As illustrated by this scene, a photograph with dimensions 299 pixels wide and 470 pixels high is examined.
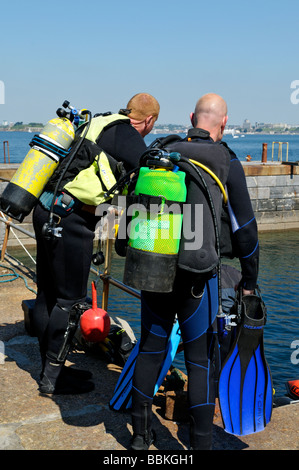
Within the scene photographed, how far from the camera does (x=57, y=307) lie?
3588mm

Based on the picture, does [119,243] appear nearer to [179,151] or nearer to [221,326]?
[179,151]

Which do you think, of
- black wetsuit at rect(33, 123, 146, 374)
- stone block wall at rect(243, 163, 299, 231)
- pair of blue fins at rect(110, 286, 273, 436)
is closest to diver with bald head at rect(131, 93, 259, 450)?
pair of blue fins at rect(110, 286, 273, 436)

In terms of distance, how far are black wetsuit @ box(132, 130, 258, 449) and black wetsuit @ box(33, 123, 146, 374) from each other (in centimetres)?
50

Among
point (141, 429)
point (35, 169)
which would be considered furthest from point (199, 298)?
point (35, 169)

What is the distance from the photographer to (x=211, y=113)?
2.96 meters

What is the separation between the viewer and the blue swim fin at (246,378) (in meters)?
2.98

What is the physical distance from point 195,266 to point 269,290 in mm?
11775

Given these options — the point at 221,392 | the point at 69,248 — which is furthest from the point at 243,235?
the point at 69,248

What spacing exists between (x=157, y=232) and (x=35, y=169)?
1.10 metres

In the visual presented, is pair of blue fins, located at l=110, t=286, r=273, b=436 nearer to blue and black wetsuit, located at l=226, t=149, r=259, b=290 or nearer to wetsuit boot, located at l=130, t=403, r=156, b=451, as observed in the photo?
blue and black wetsuit, located at l=226, t=149, r=259, b=290

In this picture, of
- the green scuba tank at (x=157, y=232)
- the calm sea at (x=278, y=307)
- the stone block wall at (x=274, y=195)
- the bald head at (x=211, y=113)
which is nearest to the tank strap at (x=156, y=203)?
the green scuba tank at (x=157, y=232)

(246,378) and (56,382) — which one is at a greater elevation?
(246,378)

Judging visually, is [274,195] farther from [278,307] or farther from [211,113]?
[211,113]

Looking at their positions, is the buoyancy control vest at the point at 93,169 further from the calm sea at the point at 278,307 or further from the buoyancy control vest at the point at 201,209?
the calm sea at the point at 278,307
